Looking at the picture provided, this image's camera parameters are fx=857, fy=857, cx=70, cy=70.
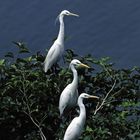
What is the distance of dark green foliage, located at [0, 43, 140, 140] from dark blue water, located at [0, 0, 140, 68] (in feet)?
19.8

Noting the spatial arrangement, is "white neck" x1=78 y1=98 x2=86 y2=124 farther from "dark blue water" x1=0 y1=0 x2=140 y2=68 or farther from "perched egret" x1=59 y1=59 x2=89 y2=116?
"dark blue water" x1=0 y1=0 x2=140 y2=68

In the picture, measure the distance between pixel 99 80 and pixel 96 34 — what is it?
818 cm

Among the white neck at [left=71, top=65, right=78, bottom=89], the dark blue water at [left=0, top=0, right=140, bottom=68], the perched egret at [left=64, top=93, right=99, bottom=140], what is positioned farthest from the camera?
the dark blue water at [left=0, top=0, right=140, bottom=68]

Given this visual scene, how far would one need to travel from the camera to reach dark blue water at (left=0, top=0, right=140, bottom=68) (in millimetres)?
19188

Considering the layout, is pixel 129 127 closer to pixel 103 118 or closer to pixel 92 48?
pixel 103 118

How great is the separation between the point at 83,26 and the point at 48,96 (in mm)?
9023

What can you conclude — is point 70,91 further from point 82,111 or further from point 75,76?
point 82,111

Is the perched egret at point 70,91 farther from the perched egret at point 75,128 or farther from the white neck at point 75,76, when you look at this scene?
the perched egret at point 75,128

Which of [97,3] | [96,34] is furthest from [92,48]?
[97,3]

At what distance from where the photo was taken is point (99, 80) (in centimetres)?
1195

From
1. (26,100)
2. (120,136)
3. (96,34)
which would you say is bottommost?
(120,136)

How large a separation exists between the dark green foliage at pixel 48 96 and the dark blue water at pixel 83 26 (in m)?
6.04

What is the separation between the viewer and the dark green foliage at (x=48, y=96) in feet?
37.5

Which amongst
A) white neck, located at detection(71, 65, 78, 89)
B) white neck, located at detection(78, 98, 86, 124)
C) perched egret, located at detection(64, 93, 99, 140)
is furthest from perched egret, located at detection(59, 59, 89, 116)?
perched egret, located at detection(64, 93, 99, 140)
